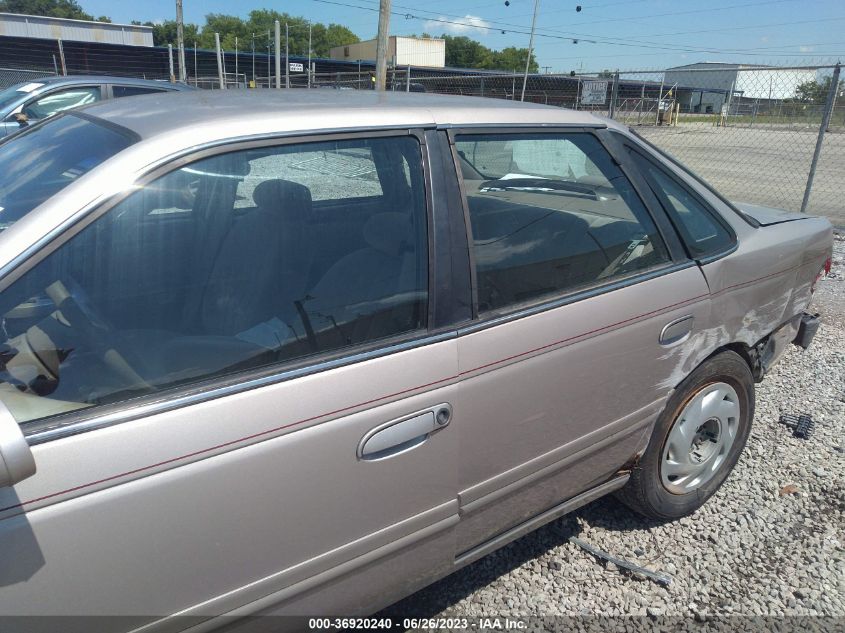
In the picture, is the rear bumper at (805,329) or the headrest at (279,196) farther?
the rear bumper at (805,329)

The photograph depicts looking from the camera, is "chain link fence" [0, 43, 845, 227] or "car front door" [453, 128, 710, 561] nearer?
"car front door" [453, 128, 710, 561]

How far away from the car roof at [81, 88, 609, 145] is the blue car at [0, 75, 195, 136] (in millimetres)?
5660

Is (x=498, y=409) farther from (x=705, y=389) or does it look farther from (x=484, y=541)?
(x=705, y=389)

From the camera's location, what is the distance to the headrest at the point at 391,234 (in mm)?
1855

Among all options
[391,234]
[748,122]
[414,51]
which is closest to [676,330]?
[391,234]

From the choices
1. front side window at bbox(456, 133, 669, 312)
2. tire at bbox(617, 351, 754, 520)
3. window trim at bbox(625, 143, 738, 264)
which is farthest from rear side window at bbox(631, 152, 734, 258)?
tire at bbox(617, 351, 754, 520)

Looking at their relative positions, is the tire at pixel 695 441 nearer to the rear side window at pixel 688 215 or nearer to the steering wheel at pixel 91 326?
the rear side window at pixel 688 215

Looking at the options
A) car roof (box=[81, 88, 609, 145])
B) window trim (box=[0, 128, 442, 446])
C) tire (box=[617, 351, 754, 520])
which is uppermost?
car roof (box=[81, 88, 609, 145])

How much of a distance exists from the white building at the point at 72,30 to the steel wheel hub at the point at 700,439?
5689 centimetres

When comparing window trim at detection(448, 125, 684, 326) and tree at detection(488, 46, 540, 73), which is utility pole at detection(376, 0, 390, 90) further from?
tree at detection(488, 46, 540, 73)

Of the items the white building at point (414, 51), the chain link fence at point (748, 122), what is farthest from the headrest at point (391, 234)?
the white building at point (414, 51)

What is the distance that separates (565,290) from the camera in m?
2.16

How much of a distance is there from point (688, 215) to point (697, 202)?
0.31 ft

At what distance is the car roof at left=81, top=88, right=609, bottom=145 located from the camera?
1604 millimetres
